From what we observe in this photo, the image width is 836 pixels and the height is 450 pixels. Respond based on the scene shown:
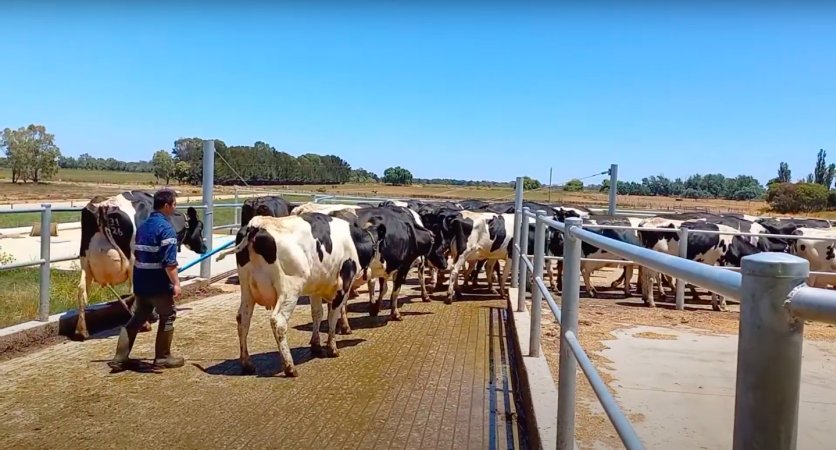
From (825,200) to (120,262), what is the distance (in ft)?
180

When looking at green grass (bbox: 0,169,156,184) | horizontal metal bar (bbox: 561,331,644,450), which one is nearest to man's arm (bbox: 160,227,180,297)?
horizontal metal bar (bbox: 561,331,644,450)

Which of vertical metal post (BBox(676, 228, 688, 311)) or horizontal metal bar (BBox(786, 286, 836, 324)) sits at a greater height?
horizontal metal bar (BBox(786, 286, 836, 324))

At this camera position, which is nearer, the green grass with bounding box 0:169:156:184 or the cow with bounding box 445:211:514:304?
the cow with bounding box 445:211:514:304

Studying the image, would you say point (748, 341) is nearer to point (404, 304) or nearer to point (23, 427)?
point (23, 427)

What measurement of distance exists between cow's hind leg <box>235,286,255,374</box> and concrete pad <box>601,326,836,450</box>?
348cm

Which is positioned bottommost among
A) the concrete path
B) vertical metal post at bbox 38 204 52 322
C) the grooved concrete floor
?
the grooved concrete floor

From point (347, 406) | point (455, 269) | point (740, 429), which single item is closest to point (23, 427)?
point (347, 406)

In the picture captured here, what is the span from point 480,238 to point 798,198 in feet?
152

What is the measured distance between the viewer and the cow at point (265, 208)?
1080 cm

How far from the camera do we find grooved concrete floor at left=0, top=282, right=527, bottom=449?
16.1ft

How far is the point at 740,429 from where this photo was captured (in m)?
1.26

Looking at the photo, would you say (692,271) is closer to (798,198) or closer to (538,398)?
(538,398)

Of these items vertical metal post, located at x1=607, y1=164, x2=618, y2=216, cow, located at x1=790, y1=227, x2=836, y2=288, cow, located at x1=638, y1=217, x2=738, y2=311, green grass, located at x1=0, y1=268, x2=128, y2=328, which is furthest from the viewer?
vertical metal post, located at x1=607, y1=164, x2=618, y2=216

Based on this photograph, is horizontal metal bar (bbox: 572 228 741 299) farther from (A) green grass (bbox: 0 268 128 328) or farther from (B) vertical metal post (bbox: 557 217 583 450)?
(A) green grass (bbox: 0 268 128 328)
